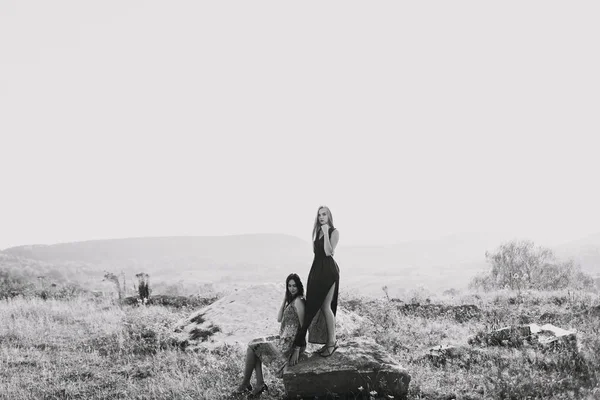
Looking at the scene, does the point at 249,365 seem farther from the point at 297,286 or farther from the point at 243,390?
the point at 297,286

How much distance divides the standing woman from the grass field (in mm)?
918

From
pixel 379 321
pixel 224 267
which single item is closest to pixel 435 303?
pixel 379 321

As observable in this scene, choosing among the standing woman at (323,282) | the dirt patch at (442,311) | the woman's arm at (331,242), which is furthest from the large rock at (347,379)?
the dirt patch at (442,311)

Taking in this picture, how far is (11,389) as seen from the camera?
802cm

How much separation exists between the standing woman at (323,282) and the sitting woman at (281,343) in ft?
0.37

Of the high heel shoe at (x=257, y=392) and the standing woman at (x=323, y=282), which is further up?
the standing woman at (x=323, y=282)

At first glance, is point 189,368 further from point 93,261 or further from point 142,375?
point 93,261

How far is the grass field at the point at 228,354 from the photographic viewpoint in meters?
7.20

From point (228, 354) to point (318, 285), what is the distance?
141 inches

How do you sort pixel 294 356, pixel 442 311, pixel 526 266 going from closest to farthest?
pixel 294 356 < pixel 442 311 < pixel 526 266

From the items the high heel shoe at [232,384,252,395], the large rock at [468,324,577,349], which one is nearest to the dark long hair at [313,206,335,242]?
the high heel shoe at [232,384,252,395]

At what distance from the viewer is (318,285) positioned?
7125 millimetres

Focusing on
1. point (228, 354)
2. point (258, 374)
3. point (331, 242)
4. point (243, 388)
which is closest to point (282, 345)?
point (258, 374)

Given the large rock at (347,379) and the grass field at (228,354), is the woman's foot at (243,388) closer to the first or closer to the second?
the grass field at (228,354)
